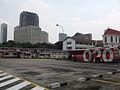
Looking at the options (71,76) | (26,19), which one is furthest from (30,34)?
(71,76)

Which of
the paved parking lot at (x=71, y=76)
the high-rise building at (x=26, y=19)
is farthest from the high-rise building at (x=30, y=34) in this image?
the paved parking lot at (x=71, y=76)

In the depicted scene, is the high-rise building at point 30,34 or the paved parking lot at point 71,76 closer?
the paved parking lot at point 71,76

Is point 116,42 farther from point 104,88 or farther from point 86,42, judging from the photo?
point 104,88

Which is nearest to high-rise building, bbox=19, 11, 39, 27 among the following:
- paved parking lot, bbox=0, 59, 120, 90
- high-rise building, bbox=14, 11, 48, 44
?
high-rise building, bbox=14, 11, 48, 44

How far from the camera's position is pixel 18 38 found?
160m

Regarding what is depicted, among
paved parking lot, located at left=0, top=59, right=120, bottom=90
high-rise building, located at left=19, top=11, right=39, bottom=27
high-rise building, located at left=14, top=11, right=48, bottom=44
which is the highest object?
high-rise building, located at left=19, top=11, right=39, bottom=27

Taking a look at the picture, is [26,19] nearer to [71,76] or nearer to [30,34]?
[30,34]

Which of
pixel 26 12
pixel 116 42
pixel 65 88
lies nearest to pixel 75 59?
pixel 65 88

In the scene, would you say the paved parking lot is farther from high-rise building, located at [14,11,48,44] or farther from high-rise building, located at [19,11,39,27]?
high-rise building, located at [19,11,39,27]

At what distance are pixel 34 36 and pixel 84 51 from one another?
12533cm

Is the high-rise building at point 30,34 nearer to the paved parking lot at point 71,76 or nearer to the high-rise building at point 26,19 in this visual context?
the high-rise building at point 26,19

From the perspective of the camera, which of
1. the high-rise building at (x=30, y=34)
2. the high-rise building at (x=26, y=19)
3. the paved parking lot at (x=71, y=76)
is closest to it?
the paved parking lot at (x=71, y=76)

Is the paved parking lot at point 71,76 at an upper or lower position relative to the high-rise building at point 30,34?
lower

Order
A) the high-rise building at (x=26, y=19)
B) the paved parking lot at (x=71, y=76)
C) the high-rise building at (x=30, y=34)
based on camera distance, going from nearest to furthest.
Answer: the paved parking lot at (x=71, y=76)
the high-rise building at (x=30, y=34)
the high-rise building at (x=26, y=19)
